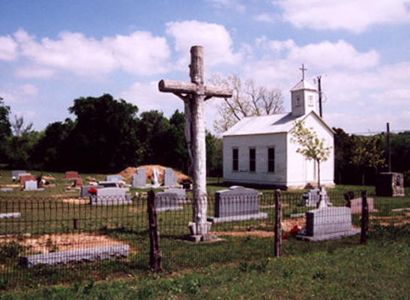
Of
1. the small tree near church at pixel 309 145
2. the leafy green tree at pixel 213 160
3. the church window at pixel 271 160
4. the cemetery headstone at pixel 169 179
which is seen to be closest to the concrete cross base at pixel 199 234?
the small tree near church at pixel 309 145

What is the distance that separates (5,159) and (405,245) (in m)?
60.8

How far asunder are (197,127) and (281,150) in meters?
19.7

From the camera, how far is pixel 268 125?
3412 centimetres

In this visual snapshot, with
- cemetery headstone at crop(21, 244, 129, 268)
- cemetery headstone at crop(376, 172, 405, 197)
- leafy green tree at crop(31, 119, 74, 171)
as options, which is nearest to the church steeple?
cemetery headstone at crop(376, 172, 405, 197)

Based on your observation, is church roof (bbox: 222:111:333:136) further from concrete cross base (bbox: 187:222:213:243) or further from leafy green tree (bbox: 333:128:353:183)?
concrete cross base (bbox: 187:222:213:243)

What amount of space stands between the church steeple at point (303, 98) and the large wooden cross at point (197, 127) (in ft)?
67.5

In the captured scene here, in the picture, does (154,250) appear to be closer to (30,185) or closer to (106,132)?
(30,185)

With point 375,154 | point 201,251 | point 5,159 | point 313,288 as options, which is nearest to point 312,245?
point 201,251

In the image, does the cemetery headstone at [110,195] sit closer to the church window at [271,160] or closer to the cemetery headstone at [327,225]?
the cemetery headstone at [327,225]

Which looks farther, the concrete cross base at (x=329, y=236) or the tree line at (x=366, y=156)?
the tree line at (x=366, y=156)

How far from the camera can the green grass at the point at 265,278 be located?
657 cm

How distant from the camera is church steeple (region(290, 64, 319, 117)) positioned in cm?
3195

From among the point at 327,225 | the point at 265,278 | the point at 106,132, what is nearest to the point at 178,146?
the point at 106,132

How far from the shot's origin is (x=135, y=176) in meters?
32.8
